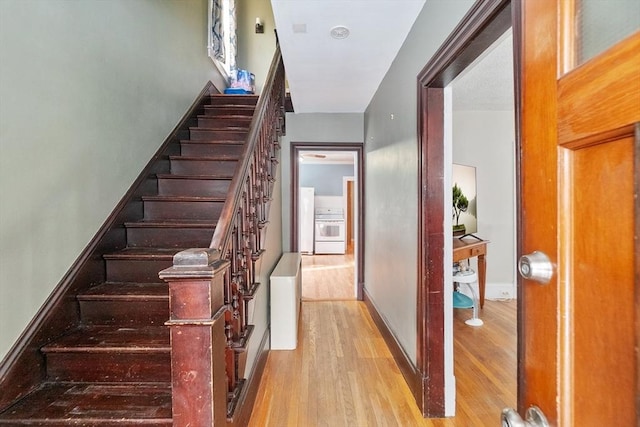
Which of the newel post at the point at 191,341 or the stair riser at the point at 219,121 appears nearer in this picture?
the newel post at the point at 191,341

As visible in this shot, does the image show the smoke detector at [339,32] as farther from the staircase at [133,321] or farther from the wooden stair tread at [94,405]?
the wooden stair tread at [94,405]

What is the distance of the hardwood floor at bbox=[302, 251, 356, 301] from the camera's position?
4.19 m

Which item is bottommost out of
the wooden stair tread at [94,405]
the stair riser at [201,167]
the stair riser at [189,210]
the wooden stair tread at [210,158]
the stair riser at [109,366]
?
the wooden stair tread at [94,405]

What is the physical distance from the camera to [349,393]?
1.98 metres

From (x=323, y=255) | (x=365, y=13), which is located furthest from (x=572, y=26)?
(x=323, y=255)

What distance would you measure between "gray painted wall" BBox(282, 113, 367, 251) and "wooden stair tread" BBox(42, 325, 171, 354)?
230 centimetres

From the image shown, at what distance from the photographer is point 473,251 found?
10.0ft

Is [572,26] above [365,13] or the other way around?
the other way around

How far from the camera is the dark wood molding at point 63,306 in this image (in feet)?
4.43

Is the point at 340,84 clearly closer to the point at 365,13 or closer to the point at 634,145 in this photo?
the point at 365,13

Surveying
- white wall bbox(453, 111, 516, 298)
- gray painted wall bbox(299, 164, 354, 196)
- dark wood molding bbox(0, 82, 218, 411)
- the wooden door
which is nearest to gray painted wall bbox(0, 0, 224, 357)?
dark wood molding bbox(0, 82, 218, 411)

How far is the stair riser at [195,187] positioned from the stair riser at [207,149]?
0.45 meters

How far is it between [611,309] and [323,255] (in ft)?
24.0

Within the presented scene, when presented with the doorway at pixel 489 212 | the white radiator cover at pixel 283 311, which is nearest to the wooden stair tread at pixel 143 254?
the white radiator cover at pixel 283 311
